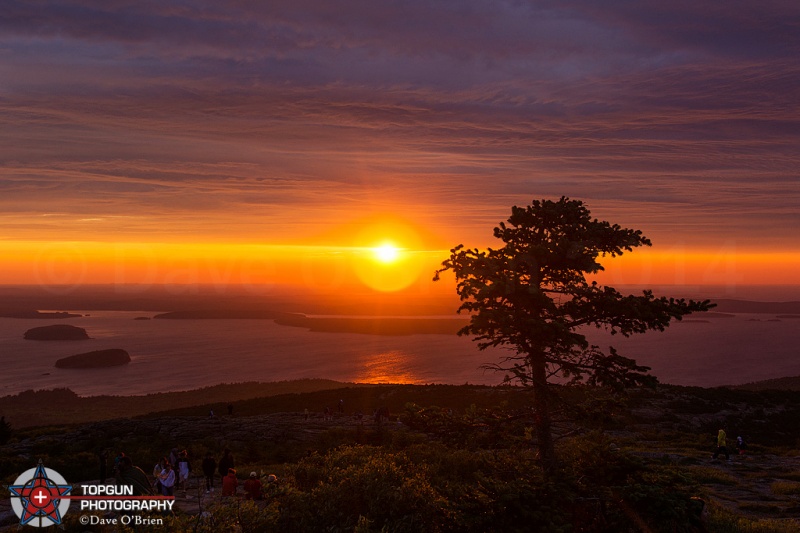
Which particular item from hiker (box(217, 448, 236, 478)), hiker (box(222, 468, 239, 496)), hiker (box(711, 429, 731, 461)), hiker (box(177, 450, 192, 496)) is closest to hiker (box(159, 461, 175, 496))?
hiker (box(222, 468, 239, 496))

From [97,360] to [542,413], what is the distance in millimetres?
138599

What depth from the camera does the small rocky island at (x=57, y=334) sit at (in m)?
184

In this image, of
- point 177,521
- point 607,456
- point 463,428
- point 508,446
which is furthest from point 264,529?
point 607,456

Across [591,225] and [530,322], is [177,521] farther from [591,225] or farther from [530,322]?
[591,225]

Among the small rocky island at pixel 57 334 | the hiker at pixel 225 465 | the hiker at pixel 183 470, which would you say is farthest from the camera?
the small rocky island at pixel 57 334

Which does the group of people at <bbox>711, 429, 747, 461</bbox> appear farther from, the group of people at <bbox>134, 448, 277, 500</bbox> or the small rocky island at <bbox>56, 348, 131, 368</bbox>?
the small rocky island at <bbox>56, 348, 131, 368</bbox>

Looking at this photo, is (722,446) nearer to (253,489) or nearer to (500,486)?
(500,486)

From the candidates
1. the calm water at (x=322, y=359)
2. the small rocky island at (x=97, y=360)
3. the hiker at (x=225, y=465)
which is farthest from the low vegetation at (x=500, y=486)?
the small rocky island at (x=97, y=360)

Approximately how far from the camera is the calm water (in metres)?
102

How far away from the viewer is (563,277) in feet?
43.9

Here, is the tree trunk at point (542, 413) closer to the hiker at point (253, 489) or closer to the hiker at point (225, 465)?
the hiker at point (253, 489)

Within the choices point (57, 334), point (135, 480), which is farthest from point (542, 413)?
point (57, 334)

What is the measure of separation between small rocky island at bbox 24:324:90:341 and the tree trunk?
203m

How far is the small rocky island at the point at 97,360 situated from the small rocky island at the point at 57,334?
2387 inches
